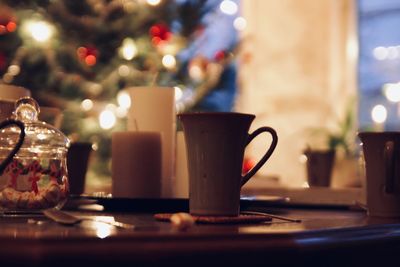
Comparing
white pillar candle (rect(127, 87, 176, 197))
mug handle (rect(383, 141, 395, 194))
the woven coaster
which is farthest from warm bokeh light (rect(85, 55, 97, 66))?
the woven coaster

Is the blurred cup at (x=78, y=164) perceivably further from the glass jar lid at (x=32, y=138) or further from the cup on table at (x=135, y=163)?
the glass jar lid at (x=32, y=138)

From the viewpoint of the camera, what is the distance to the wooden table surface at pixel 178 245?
584mm

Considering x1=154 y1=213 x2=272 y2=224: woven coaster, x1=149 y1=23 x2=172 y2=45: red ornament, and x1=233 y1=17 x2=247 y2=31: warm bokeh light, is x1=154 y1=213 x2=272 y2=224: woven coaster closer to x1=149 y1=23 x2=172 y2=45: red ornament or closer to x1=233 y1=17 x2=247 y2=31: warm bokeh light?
x1=149 y1=23 x2=172 y2=45: red ornament

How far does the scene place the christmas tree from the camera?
310 centimetres

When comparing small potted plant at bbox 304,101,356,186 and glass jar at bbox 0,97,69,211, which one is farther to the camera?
small potted plant at bbox 304,101,356,186

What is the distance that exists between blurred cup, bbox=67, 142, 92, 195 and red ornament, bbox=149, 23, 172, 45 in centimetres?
193

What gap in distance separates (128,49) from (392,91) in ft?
5.46

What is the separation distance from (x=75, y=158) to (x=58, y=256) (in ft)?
2.48

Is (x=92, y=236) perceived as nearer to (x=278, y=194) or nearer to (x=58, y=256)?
(x=58, y=256)

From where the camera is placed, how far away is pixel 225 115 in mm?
874

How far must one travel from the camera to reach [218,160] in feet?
2.89

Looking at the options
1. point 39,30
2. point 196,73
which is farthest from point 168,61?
point 39,30

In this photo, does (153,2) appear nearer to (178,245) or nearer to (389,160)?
(389,160)

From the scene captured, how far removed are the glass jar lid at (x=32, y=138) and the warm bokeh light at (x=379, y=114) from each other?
3318mm
